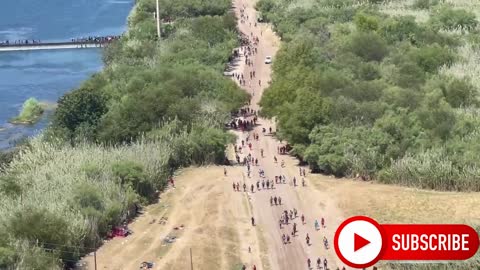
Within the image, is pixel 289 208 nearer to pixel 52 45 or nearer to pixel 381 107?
pixel 381 107

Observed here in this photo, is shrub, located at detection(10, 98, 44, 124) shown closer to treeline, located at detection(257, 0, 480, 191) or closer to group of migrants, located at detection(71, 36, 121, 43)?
treeline, located at detection(257, 0, 480, 191)

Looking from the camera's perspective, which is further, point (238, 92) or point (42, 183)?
point (238, 92)

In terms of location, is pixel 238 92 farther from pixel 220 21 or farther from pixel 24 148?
pixel 220 21

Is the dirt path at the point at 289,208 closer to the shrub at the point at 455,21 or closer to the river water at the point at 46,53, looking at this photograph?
the river water at the point at 46,53

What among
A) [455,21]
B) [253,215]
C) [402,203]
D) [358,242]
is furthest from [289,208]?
[455,21]

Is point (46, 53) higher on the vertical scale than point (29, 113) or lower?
higher

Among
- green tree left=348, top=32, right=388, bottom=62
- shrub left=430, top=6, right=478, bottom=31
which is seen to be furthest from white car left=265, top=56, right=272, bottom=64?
shrub left=430, top=6, right=478, bottom=31

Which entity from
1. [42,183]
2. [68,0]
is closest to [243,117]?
[42,183]
